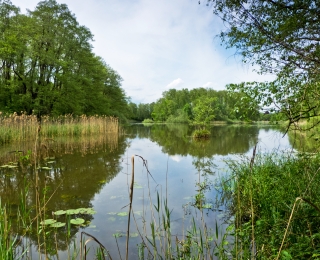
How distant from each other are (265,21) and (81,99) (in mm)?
20693

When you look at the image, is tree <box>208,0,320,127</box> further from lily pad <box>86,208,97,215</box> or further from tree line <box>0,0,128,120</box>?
tree line <box>0,0,128,120</box>

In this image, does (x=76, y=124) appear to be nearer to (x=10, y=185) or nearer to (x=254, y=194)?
(x=10, y=185)

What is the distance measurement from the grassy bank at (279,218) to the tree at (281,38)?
47.4 inches

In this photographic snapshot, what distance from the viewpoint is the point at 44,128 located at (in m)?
13.8

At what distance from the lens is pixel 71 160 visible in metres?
8.09

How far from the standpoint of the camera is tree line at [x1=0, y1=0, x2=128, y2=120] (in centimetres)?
1808

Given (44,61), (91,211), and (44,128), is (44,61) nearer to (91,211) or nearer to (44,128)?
(44,128)

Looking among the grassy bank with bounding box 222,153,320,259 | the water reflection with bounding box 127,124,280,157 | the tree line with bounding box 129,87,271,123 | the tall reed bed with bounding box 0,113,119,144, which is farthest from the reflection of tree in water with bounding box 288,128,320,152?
the tree line with bounding box 129,87,271,123

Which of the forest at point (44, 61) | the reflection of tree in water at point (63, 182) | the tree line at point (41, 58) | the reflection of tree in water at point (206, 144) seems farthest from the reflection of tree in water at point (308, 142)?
the tree line at point (41, 58)

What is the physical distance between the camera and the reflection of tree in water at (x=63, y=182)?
3723 millimetres

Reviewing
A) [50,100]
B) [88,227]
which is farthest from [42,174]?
[50,100]

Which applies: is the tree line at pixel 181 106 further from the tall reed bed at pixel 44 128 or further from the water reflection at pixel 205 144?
the tall reed bed at pixel 44 128

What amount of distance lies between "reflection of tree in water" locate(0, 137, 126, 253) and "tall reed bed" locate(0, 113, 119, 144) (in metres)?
4.15

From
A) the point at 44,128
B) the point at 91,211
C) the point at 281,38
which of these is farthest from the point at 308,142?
the point at 44,128
